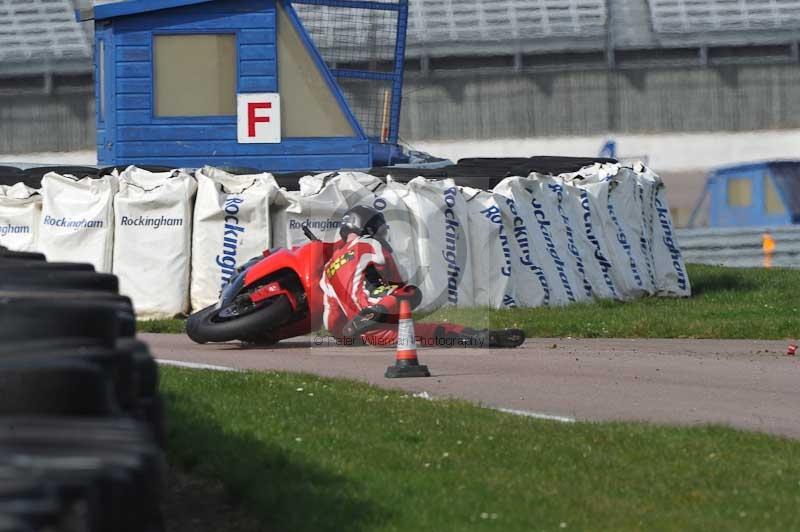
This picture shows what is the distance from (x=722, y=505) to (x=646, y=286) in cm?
1345

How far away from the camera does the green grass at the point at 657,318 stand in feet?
52.2

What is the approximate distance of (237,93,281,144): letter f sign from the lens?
69.3 ft

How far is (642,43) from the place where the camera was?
43094 mm

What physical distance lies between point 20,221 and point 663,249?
8.64m

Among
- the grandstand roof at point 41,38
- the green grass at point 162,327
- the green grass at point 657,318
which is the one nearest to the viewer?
the green grass at point 657,318

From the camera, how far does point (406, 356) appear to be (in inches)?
456

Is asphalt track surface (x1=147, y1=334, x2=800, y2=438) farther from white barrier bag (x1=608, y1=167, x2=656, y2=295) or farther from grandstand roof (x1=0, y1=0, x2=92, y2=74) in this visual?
grandstand roof (x1=0, y1=0, x2=92, y2=74)

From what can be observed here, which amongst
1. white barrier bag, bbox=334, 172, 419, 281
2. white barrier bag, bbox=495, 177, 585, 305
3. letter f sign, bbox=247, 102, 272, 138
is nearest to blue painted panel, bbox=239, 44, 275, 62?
letter f sign, bbox=247, 102, 272, 138

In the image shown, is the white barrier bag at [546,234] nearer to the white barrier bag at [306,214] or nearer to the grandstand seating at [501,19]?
the white barrier bag at [306,214]

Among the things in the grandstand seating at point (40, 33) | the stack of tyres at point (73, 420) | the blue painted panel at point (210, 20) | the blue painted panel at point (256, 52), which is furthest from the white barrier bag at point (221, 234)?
the grandstand seating at point (40, 33)

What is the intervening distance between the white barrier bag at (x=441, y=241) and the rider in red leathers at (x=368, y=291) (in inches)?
143

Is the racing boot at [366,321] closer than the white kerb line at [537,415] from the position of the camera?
No

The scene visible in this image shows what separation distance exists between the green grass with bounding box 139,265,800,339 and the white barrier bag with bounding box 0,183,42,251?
2.34 meters

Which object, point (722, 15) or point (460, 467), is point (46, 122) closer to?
point (722, 15)
